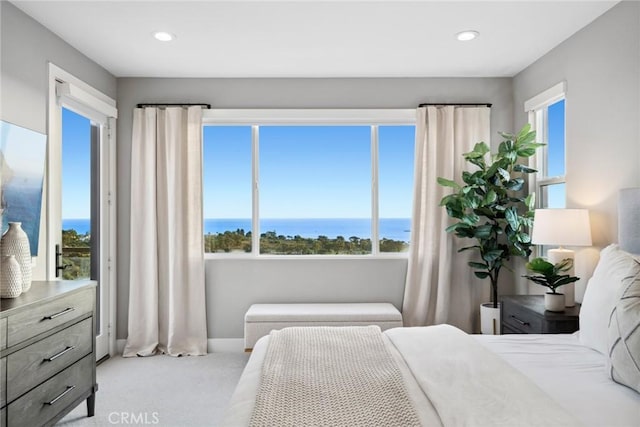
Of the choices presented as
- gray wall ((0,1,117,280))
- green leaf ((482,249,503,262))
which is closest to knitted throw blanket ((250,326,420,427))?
green leaf ((482,249,503,262))

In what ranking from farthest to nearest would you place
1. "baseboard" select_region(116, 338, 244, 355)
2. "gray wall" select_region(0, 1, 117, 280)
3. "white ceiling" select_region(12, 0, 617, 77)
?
"baseboard" select_region(116, 338, 244, 355) → "white ceiling" select_region(12, 0, 617, 77) → "gray wall" select_region(0, 1, 117, 280)

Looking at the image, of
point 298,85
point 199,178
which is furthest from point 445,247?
point 199,178

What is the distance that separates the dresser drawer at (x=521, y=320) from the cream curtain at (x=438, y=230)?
99 centimetres

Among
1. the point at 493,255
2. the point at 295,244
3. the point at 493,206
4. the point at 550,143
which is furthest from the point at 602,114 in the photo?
the point at 295,244

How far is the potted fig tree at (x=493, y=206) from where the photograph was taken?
3.70 metres

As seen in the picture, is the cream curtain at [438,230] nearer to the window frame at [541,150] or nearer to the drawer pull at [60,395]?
the window frame at [541,150]

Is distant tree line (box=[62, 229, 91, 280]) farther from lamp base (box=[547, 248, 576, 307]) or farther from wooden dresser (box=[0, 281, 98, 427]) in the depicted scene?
lamp base (box=[547, 248, 576, 307])

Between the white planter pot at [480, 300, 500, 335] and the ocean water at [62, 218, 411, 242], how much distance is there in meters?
1.00

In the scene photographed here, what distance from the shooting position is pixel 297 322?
3791 millimetres

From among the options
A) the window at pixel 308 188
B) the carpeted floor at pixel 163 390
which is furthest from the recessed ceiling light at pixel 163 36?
the carpeted floor at pixel 163 390

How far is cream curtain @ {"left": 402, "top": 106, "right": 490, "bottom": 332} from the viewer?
13.7 ft

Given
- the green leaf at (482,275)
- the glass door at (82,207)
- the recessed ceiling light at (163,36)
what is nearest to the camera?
the recessed ceiling light at (163,36)

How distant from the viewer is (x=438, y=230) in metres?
4.20

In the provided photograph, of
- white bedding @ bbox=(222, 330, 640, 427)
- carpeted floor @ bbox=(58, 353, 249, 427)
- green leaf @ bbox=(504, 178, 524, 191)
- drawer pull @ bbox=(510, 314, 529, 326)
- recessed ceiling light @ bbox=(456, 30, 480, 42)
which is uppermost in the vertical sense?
recessed ceiling light @ bbox=(456, 30, 480, 42)
